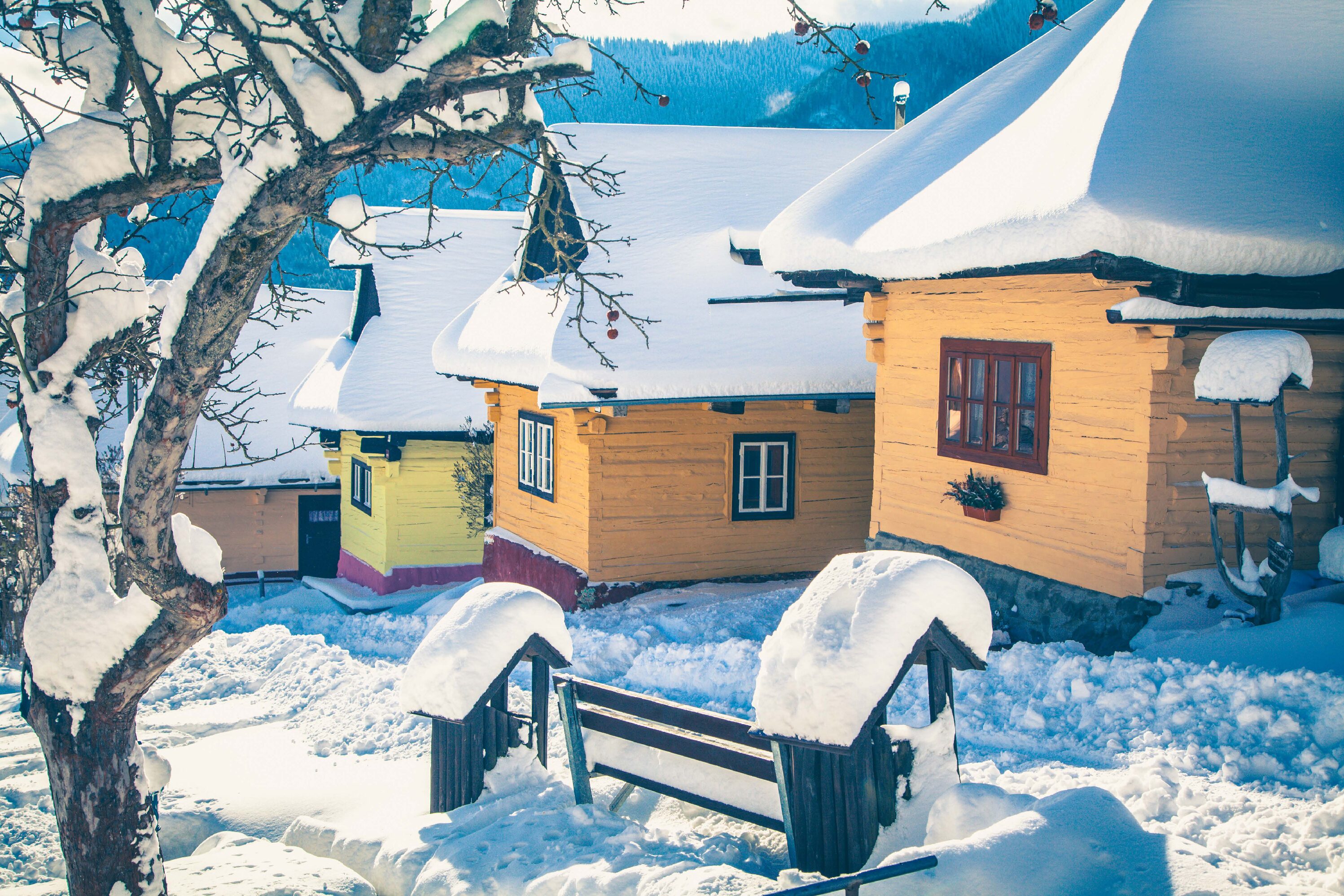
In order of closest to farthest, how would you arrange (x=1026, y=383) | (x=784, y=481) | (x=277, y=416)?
(x=1026, y=383) < (x=784, y=481) < (x=277, y=416)

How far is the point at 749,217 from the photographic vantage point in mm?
12742

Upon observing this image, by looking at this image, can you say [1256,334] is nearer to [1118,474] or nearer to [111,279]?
[1118,474]

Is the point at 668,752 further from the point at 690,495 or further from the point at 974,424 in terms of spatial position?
the point at 690,495

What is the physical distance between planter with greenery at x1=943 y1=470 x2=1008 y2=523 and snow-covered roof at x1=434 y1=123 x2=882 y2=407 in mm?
2730

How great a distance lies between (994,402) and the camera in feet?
26.6

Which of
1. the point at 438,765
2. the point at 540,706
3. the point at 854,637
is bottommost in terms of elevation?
the point at 438,765

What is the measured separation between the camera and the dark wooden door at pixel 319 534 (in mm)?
20828

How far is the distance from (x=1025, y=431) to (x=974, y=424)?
532 millimetres

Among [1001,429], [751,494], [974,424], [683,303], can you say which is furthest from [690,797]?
[683,303]

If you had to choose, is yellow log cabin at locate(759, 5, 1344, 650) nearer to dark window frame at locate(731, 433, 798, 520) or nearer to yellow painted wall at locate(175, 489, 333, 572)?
dark window frame at locate(731, 433, 798, 520)

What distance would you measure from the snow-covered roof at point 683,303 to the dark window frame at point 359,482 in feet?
15.0

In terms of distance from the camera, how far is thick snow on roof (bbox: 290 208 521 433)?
628 inches

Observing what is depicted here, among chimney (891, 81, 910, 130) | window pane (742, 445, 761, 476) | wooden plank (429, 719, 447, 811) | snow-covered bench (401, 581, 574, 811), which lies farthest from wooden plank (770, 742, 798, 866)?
chimney (891, 81, 910, 130)

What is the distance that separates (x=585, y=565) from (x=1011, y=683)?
535 cm
